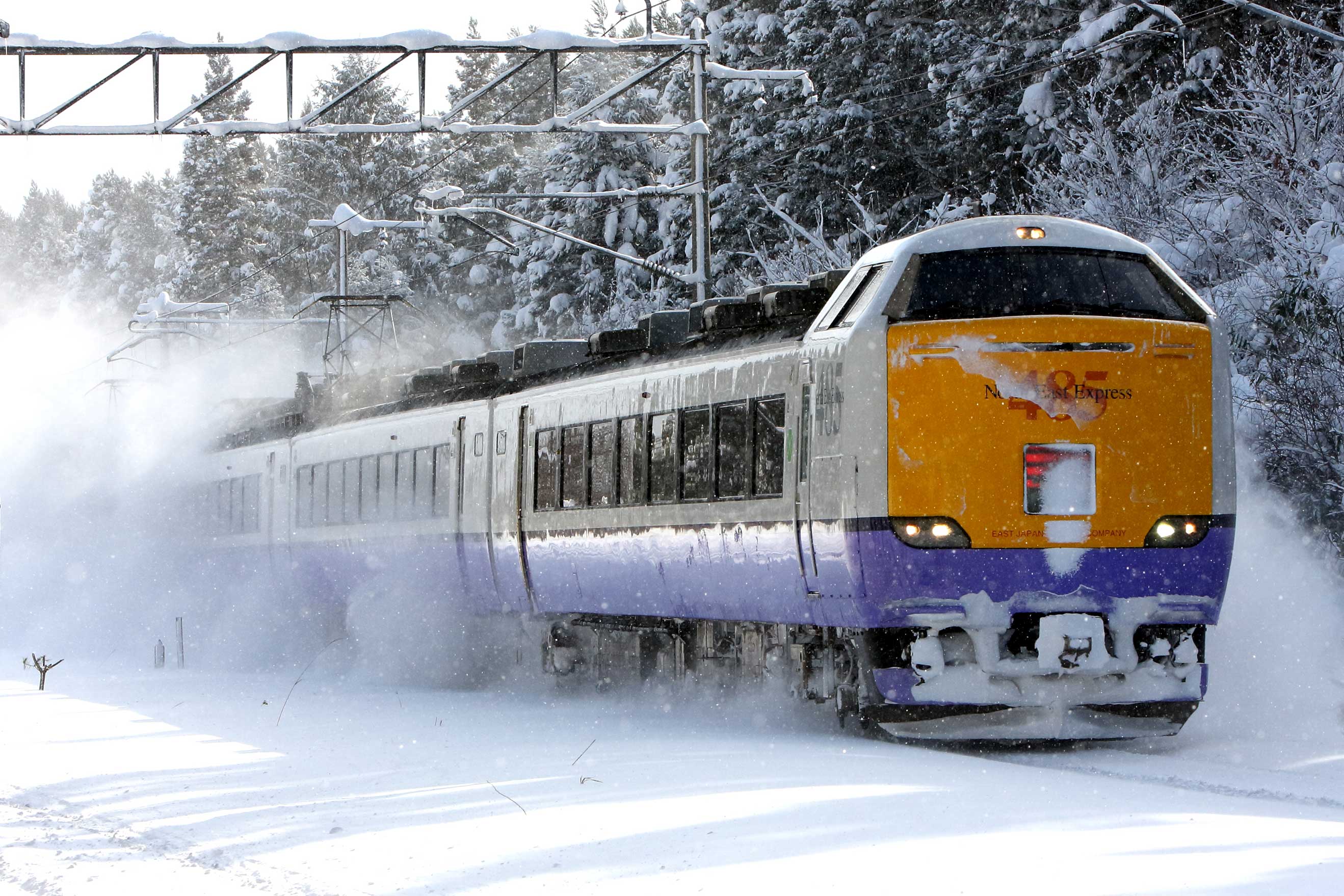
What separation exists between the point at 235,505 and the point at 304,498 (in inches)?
164

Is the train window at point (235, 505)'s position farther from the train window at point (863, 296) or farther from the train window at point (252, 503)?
the train window at point (863, 296)

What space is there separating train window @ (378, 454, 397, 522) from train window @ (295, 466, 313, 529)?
9.74ft

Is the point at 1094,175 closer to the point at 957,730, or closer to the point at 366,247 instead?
the point at 957,730

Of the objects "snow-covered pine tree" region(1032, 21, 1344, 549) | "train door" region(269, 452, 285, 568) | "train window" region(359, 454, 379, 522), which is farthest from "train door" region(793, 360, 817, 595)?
"train door" region(269, 452, 285, 568)

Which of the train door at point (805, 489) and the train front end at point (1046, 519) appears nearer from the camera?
the train front end at point (1046, 519)

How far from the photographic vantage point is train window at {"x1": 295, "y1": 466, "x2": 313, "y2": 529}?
24391mm

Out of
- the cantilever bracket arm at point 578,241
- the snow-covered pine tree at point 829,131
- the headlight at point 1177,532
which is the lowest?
the headlight at point 1177,532

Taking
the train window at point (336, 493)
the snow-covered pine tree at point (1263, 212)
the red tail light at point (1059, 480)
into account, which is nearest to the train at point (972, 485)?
the red tail light at point (1059, 480)

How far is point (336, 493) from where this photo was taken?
76.5ft

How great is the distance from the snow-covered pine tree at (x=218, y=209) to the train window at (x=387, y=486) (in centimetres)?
6462

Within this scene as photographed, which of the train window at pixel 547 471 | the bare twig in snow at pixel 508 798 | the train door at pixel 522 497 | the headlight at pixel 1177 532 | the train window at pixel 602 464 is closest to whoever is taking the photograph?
the bare twig in snow at pixel 508 798

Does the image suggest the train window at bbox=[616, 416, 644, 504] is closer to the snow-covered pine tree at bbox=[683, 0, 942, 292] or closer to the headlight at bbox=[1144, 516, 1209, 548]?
the headlight at bbox=[1144, 516, 1209, 548]

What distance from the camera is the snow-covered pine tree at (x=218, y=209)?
8612 centimetres

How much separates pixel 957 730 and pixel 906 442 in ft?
5.70
